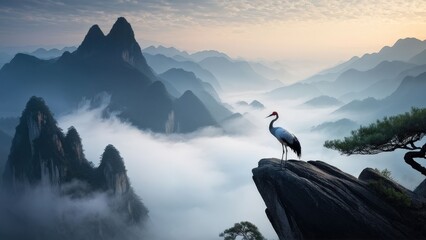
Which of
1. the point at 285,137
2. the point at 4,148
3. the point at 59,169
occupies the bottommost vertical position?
the point at 285,137

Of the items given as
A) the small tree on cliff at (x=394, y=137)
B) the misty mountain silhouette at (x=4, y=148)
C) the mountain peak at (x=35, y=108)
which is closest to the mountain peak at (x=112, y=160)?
the mountain peak at (x=35, y=108)

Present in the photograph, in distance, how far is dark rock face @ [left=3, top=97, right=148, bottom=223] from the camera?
94.0 m

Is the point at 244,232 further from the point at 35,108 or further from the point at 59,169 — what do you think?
the point at 35,108

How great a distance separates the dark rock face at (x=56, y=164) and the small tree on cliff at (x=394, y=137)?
285ft

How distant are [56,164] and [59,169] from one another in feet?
5.82

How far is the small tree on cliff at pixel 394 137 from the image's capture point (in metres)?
14.0

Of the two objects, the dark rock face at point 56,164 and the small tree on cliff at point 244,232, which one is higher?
the dark rock face at point 56,164

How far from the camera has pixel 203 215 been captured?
14250 cm

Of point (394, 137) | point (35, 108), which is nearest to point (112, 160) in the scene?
point (35, 108)

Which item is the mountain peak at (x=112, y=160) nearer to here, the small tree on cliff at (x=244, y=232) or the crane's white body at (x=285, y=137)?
the small tree on cliff at (x=244, y=232)

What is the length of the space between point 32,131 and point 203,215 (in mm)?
79329

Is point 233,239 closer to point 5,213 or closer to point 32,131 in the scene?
point 32,131

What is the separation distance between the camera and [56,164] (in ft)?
309

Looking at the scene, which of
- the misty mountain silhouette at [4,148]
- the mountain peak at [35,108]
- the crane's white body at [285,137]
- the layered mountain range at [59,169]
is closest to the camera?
the crane's white body at [285,137]
